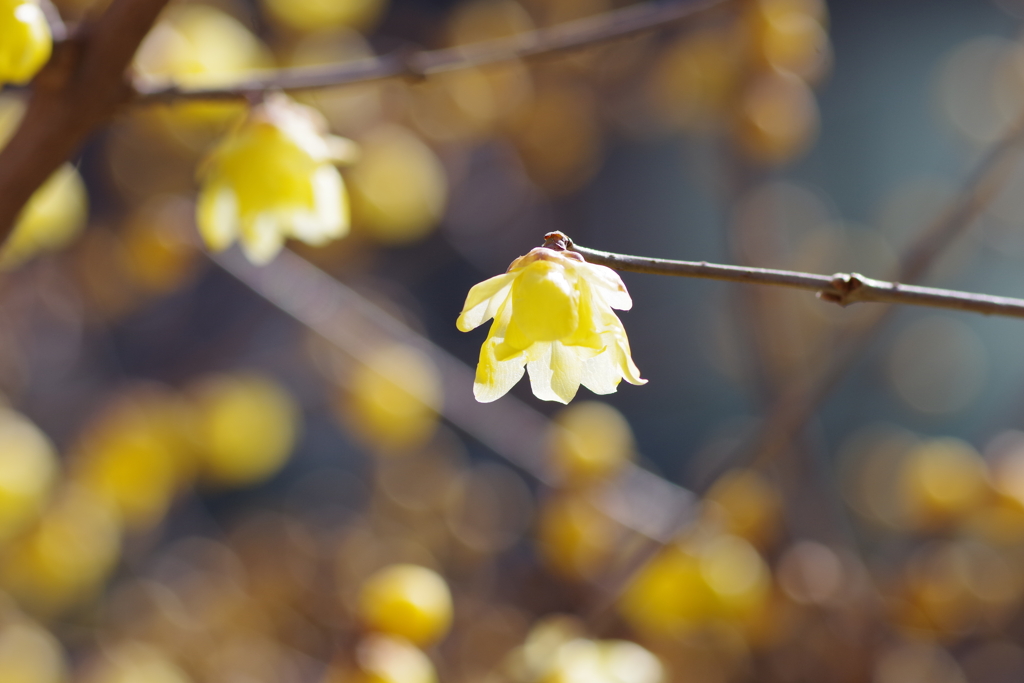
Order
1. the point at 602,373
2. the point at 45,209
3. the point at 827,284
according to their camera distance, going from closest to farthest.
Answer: the point at 827,284 → the point at 602,373 → the point at 45,209

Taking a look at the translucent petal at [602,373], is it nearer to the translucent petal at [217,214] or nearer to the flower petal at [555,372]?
the flower petal at [555,372]

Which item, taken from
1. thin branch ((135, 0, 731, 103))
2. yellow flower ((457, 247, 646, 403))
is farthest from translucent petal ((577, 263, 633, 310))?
thin branch ((135, 0, 731, 103))

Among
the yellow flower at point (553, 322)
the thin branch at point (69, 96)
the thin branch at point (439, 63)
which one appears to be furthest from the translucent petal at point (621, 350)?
the thin branch at point (69, 96)

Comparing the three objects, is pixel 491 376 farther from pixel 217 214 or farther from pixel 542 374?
pixel 217 214

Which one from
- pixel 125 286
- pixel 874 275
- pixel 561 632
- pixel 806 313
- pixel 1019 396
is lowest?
pixel 561 632

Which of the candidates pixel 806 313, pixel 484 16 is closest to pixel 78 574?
pixel 484 16

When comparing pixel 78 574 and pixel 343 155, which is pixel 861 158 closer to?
pixel 343 155

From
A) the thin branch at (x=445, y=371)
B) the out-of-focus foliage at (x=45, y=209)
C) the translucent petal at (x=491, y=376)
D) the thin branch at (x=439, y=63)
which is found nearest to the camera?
the translucent petal at (x=491, y=376)

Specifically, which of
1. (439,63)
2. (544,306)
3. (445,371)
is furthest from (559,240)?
(445,371)
